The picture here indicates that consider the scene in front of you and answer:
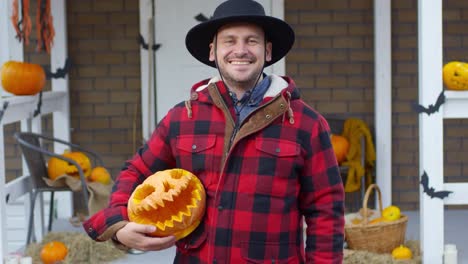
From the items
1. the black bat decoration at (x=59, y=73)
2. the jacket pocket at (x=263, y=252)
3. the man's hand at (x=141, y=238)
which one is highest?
the black bat decoration at (x=59, y=73)

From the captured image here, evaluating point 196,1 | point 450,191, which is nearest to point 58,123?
point 196,1

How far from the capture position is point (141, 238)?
230 cm

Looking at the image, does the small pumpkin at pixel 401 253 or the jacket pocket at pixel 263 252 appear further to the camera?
the small pumpkin at pixel 401 253

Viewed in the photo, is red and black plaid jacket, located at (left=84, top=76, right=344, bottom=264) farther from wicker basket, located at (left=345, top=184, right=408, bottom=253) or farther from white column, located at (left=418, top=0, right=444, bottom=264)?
wicker basket, located at (left=345, top=184, right=408, bottom=253)

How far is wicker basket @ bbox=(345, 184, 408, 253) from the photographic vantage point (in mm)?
4895

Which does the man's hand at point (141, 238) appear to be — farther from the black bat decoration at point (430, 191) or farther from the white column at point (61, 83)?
the white column at point (61, 83)

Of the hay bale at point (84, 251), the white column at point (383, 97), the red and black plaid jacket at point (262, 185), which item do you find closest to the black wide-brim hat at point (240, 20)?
the red and black plaid jacket at point (262, 185)

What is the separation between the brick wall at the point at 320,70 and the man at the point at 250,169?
13.5 ft

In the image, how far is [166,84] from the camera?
21.3 feet

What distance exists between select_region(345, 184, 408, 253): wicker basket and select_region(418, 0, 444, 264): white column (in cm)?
21

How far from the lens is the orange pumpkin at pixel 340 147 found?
19.9ft

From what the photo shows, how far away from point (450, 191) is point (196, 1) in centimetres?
262

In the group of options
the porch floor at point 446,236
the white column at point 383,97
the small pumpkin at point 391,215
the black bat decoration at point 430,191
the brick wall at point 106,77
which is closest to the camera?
the black bat decoration at point 430,191

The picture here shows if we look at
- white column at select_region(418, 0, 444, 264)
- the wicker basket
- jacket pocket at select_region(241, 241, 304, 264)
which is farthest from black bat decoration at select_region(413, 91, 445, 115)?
jacket pocket at select_region(241, 241, 304, 264)
